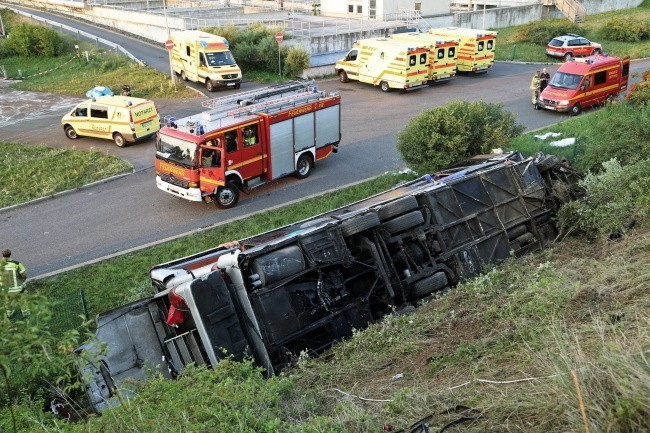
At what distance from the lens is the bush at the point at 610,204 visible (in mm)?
10273

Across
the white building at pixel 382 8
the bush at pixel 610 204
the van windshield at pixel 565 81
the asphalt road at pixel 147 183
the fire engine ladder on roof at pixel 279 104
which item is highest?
the white building at pixel 382 8

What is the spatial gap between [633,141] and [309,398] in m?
11.3

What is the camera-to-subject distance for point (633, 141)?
46.1ft

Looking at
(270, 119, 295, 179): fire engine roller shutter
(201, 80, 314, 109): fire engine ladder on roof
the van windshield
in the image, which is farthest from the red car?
(270, 119, 295, 179): fire engine roller shutter

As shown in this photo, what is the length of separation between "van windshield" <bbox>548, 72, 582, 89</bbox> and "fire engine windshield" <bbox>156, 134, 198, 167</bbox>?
14.4 m

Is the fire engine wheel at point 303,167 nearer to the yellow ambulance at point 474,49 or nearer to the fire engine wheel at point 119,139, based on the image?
the fire engine wheel at point 119,139

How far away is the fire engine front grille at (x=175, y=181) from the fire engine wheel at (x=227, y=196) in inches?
31.1

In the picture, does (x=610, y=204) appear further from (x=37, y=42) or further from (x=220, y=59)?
(x=37, y=42)

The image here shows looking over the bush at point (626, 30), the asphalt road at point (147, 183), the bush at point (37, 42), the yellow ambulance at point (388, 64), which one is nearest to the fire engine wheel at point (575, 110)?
the asphalt road at point (147, 183)

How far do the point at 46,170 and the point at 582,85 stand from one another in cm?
1833

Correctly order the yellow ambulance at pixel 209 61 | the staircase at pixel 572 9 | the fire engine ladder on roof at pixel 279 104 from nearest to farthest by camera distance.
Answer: the fire engine ladder on roof at pixel 279 104, the yellow ambulance at pixel 209 61, the staircase at pixel 572 9

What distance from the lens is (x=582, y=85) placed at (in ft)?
72.9

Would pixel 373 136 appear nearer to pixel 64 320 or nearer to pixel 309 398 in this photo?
pixel 64 320

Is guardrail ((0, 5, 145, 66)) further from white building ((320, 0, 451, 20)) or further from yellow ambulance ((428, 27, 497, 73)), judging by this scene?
yellow ambulance ((428, 27, 497, 73))
